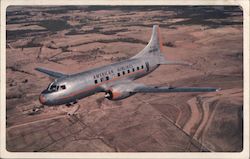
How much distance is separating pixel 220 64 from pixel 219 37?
11510 mm

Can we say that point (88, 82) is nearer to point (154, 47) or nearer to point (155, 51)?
point (155, 51)

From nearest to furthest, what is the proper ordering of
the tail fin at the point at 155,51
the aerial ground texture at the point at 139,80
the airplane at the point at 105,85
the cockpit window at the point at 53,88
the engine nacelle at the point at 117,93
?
the aerial ground texture at the point at 139,80 → the cockpit window at the point at 53,88 → the airplane at the point at 105,85 → the engine nacelle at the point at 117,93 → the tail fin at the point at 155,51

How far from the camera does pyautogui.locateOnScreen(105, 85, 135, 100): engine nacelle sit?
3062 cm

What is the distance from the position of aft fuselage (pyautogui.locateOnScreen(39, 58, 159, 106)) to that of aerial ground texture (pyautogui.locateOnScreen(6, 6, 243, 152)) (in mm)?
3040

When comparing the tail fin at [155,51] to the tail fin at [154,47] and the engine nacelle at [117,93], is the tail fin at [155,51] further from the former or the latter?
the engine nacelle at [117,93]

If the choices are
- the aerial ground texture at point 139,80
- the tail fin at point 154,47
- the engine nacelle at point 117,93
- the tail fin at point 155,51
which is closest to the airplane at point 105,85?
the engine nacelle at point 117,93

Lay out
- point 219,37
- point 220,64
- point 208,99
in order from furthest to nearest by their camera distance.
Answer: point 219,37 → point 220,64 → point 208,99

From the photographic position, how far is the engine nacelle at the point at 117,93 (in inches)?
1206

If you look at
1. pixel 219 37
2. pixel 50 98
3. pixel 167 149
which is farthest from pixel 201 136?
pixel 219 37

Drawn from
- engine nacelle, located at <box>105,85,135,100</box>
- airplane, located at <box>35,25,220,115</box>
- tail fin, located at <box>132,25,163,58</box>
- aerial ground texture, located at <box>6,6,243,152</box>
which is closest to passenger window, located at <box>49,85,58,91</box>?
airplane, located at <box>35,25,220,115</box>

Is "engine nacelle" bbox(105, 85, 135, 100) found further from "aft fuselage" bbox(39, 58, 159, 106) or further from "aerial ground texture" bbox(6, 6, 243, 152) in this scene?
"aerial ground texture" bbox(6, 6, 243, 152)

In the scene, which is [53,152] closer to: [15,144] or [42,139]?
[42,139]

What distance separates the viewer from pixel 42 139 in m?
27.7

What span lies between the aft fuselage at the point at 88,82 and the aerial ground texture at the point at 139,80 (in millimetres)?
3040
